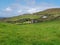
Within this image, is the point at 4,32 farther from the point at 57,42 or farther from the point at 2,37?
the point at 57,42

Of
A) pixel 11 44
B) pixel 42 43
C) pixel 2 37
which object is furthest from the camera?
pixel 2 37

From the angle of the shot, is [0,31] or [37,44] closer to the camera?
[37,44]

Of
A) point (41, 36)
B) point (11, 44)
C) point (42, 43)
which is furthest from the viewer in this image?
point (41, 36)

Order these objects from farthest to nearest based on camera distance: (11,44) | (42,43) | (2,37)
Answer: (2,37)
(42,43)
(11,44)

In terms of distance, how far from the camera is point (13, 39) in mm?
23016

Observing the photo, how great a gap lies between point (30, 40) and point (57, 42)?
136 inches

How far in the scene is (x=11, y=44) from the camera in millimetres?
21203

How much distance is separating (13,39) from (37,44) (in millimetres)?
3153

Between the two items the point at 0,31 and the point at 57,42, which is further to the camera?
the point at 0,31

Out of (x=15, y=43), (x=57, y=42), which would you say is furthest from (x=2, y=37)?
(x=57, y=42)

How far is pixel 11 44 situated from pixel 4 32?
245 inches

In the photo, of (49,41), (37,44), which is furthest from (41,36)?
(37,44)

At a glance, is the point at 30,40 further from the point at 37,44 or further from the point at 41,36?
the point at 41,36

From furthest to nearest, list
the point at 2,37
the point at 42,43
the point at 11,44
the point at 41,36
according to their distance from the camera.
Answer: the point at 41,36
the point at 2,37
the point at 42,43
the point at 11,44
